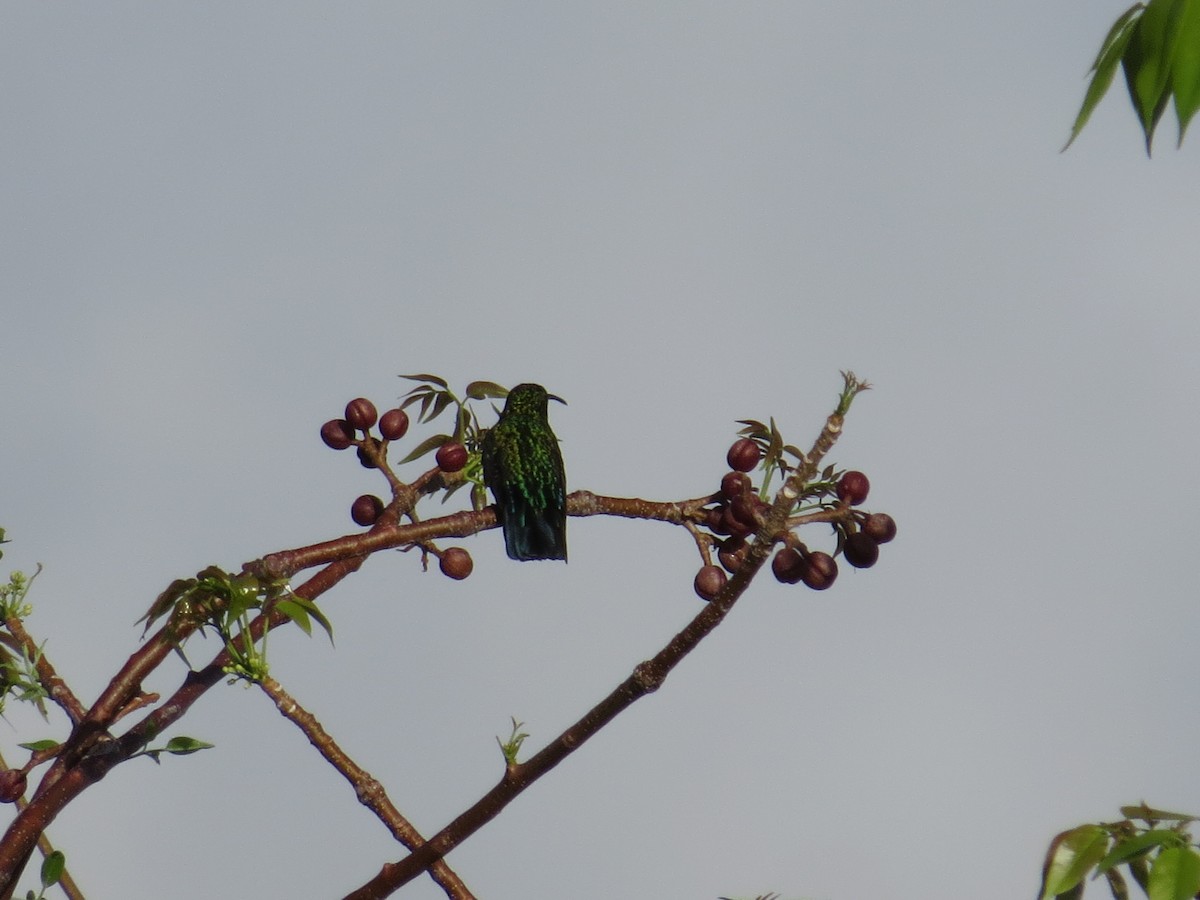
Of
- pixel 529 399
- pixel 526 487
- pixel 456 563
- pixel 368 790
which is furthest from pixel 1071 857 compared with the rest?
pixel 529 399

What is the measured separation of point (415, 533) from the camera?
14.4ft

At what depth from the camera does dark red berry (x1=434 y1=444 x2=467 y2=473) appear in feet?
16.5

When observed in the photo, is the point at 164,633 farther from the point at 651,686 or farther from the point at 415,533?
the point at 651,686

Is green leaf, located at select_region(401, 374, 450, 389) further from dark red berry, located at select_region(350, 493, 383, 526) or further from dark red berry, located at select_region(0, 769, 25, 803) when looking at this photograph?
dark red berry, located at select_region(0, 769, 25, 803)

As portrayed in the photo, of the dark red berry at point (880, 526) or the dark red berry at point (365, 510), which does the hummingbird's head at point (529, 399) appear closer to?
the dark red berry at point (365, 510)

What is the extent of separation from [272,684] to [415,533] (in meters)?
0.97

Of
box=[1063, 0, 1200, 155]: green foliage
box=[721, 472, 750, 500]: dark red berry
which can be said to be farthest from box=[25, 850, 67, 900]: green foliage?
box=[1063, 0, 1200, 155]: green foliage

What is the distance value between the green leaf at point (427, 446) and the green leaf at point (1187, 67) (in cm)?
318

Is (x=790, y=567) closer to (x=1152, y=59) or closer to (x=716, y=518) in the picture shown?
(x=716, y=518)

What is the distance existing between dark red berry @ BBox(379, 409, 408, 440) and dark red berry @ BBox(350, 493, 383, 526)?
236 mm

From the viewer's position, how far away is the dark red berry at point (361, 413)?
5.25 metres

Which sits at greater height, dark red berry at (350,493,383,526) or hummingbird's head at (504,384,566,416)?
hummingbird's head at (504,384,566,416)

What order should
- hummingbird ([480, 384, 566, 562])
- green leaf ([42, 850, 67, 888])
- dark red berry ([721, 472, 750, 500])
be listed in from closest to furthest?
green leaf ([42, 850, 67, 888]), dark red berry ([721, 472, 750, 500]), hummingbird ([480, 384, 566, 562])

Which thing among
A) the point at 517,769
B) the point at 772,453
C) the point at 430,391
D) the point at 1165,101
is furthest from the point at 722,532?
the point at 1165,101
